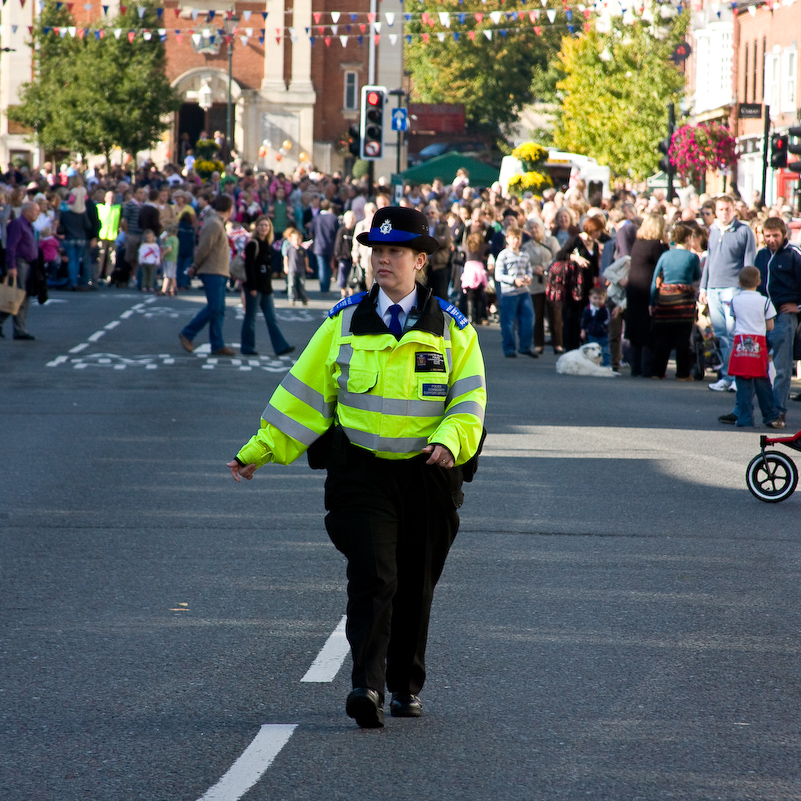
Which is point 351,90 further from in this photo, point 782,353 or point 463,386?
point 463,386

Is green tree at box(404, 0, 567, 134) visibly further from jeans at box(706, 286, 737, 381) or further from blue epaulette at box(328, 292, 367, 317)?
blue epaulette at box(328, 292, 367, 317)

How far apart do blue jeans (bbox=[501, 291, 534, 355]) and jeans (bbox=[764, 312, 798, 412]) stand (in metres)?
5.43

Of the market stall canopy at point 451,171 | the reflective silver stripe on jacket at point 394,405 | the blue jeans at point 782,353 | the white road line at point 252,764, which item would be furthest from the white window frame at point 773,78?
the white road line at point 252,764

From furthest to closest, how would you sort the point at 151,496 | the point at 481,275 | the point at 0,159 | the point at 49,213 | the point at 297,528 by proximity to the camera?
the point at 0,159, the point at 49,213, the point at 481,275, the point at 151,496, the point at 297,528

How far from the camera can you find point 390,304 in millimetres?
5301

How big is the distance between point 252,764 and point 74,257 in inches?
1014

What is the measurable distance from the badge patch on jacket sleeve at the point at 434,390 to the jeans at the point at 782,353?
995cm

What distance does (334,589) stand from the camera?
7379 millimetres

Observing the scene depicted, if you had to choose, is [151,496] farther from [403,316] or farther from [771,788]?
[771,788]

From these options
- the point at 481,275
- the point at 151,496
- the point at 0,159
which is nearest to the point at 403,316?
the point at 151,496

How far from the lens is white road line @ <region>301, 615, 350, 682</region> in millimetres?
5891

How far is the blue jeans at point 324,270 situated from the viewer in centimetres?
3097

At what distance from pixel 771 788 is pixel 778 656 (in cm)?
167

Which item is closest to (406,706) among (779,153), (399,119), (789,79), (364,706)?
(364,706)
